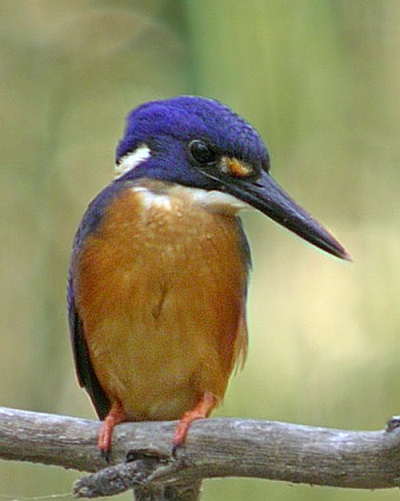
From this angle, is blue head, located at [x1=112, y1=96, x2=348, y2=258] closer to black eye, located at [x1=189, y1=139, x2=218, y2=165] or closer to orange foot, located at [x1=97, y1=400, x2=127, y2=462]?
black eye, located at [x1=189, y1=139, x2=218, y2=165]

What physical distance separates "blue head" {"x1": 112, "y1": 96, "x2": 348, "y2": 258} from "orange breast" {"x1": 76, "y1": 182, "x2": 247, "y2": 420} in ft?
0.22

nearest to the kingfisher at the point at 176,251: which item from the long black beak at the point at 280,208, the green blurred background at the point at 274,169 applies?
the long black beak at the point at 280,208

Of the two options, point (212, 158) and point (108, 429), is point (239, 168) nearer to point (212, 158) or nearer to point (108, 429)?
point (212, 158)

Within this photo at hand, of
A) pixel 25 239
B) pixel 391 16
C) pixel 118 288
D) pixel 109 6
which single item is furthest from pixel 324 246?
pixel 109 6

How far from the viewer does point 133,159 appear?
9.86 feet

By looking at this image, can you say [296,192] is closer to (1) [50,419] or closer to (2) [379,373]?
(2) [379,373]

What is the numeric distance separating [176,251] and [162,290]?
0.34 ft

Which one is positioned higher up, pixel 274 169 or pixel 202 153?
pixel 274 169

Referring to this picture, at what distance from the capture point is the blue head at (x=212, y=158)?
2.76m

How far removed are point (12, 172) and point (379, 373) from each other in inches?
71.7

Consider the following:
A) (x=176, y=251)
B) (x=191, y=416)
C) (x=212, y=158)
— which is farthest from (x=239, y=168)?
(x=191, y=416)

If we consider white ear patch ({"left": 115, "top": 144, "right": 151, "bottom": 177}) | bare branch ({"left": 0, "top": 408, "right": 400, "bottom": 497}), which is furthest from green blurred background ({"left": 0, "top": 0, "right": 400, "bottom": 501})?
bare branch ({"left": 0, "top": 408, "right": 400, "bottom": 497})

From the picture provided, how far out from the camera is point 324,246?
274 centimetres

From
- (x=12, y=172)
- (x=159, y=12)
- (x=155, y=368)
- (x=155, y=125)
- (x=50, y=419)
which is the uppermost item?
(x=159, y=12)
